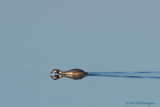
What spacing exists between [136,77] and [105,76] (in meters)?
1.28

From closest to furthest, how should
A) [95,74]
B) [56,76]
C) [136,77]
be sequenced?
[136,77], [95,74], [56,76]

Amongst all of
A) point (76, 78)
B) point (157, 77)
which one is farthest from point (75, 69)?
point (157, 77)

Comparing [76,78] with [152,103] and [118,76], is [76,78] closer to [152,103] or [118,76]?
[118,76]

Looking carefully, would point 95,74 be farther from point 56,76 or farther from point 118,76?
point 56,76

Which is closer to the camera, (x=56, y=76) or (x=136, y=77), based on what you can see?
(x=136, y=77)

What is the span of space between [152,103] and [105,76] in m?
2.43

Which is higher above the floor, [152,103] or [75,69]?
[75,69]

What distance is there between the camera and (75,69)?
13102 millimetres

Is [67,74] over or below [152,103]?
over

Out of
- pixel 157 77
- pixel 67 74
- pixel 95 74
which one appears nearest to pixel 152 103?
pixel 157 77

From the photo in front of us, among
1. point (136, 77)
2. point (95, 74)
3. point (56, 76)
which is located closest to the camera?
point (136, 77)

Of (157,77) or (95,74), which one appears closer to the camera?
(157,77)

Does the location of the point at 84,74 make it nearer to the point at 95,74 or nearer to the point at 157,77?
the point at 95,74

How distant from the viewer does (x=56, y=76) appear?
13500 mm
